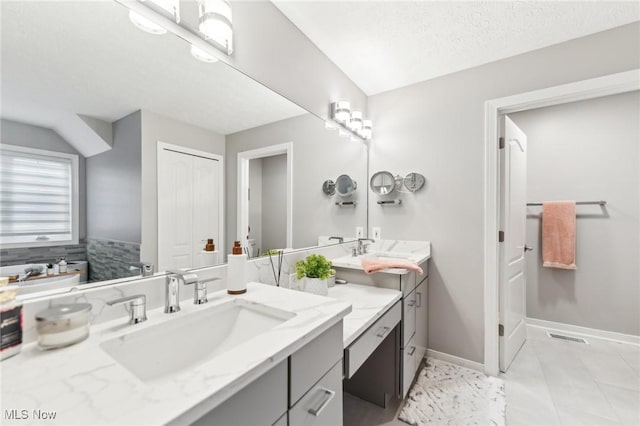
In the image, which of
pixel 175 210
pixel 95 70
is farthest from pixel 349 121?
pixel 95 70

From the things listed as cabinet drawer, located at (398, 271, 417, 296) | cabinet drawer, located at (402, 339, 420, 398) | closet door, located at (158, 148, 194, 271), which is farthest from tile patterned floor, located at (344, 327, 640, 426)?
closet door, located at (158, 148, 194, 271)

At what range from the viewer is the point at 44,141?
739 mm

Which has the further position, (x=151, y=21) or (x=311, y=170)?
(x=311, y=170)

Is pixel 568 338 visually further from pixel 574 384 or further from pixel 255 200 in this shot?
pixel 255 200

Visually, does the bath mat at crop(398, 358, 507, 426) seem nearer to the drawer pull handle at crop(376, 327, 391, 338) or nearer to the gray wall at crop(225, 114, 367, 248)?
the drawer pull handle at crop(376, 327, 391, 338)

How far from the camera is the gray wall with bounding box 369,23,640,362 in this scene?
1.97m

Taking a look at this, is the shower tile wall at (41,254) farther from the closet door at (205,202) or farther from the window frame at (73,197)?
the closet door at (205,202)

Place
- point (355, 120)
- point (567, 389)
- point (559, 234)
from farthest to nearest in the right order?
point (559, 234), point (355, 120), point (567, 389)

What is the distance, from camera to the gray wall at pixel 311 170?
51.1 inches

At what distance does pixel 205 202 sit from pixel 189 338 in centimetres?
55

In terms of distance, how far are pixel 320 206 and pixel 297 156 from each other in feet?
1.38

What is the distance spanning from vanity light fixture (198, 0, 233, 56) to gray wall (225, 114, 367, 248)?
0.40 m

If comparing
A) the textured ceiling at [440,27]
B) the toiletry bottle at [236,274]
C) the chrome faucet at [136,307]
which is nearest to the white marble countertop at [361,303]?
the toiletry bottle at [236,274]

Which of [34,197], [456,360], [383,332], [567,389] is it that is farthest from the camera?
[456,360]
